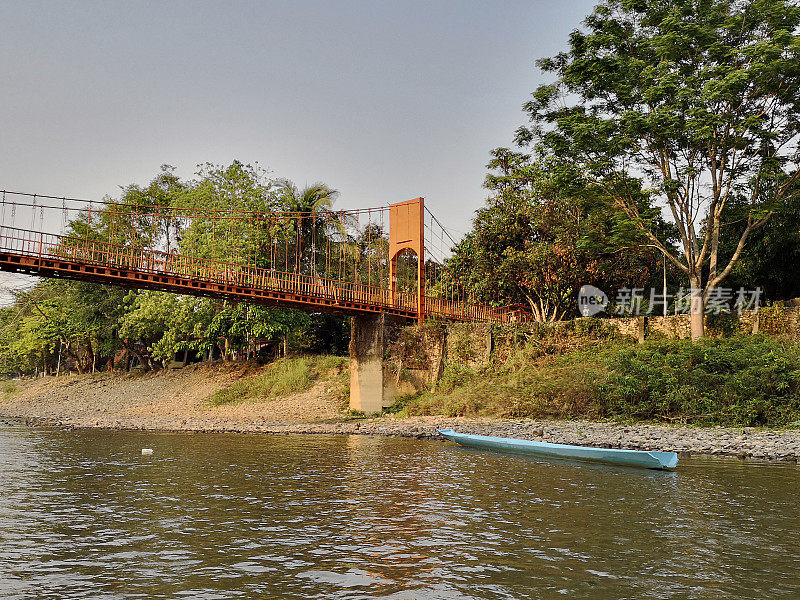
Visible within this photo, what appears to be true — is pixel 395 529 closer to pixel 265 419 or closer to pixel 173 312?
pixel 265 419

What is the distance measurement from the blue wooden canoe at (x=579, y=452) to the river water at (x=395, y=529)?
1.08ft

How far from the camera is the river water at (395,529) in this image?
6434mm

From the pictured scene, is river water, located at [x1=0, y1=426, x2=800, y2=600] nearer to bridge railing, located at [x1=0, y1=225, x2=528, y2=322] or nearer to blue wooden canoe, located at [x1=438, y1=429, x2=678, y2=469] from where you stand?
blue wooden canoe, located at [x1=438, y1=429, x2=678, y2=469]

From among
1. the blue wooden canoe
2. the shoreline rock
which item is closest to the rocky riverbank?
the shoreline rock

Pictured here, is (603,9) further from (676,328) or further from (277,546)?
(277,546)

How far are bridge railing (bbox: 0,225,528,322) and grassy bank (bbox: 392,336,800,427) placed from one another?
5.68 m

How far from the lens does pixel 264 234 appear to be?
34.1 m

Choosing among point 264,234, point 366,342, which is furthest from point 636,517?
point 264,234

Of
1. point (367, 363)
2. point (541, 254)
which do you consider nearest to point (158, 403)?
point (367, 363)

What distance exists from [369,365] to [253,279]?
6983mm

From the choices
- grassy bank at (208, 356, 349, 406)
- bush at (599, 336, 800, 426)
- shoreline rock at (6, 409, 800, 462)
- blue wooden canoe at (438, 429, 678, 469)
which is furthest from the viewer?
grassy bank at (208, 356, 349, 406)

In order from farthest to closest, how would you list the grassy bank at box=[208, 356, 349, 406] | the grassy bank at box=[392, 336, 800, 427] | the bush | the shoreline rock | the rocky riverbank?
the grassy bank at box=[208, 356, 349, 406] → the grassy bank at box=[392, 336, 800, 427] → the bush → the rocky riverbank → the shoreline rock

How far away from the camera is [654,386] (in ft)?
64.3

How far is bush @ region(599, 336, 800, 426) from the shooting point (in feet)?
59.3
